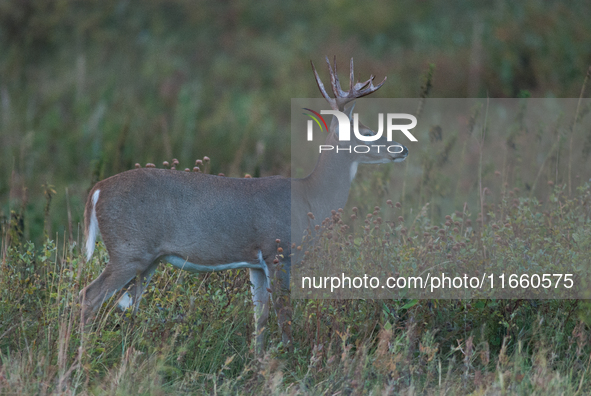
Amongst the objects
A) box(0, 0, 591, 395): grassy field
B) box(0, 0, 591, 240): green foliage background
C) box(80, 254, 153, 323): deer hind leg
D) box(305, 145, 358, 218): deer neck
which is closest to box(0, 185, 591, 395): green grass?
box(0, 0, 591, 395): grassy field

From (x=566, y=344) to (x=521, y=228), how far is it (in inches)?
35.9

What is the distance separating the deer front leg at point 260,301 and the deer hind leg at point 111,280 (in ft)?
2.69

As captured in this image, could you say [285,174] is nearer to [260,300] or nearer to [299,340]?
[260,300]

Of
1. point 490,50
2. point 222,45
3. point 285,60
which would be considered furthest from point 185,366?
point 222,45

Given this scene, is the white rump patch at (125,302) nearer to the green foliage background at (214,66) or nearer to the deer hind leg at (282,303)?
the deer hind leg at (282,303)

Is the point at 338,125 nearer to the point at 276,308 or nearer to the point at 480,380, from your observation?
the point at 276,308

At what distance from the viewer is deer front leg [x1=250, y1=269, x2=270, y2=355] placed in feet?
16.6

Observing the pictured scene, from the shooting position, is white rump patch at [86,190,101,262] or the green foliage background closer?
white rump patch at [86,190,101,262]

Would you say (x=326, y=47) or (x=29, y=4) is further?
(x=326, y=47)

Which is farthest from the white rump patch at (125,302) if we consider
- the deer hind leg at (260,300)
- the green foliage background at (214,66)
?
the green foliage background at (214,66)

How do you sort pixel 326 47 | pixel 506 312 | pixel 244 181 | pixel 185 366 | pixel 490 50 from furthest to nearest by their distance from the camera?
pixel 326 47, pixel 490 50, pixel 244 181, pixel 506 312, pixel 185 366

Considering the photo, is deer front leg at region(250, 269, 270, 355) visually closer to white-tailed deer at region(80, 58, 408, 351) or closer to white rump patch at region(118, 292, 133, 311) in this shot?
white-tailed deer at region(80, 58, 408, 351)

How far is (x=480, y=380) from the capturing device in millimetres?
4305

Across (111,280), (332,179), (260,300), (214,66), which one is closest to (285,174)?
(332,179)
